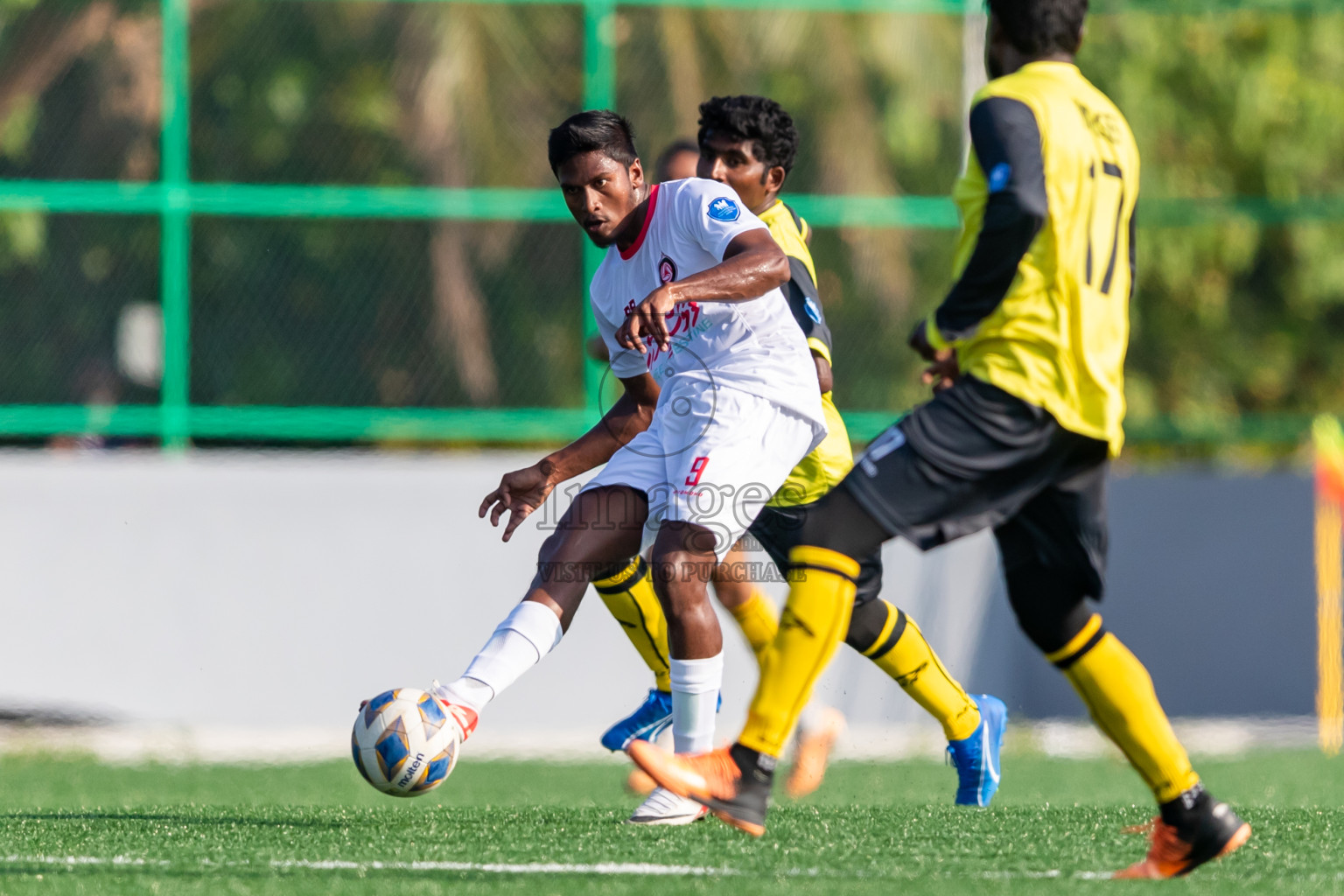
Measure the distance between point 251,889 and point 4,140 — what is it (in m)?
7.09

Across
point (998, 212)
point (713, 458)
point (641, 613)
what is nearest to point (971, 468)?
point (998, 212)

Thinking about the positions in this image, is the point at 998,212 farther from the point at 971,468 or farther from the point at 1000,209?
→ the point at 971,468

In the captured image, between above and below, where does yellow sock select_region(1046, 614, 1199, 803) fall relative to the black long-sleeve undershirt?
below

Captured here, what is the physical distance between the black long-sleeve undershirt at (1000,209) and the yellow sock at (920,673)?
1881mm

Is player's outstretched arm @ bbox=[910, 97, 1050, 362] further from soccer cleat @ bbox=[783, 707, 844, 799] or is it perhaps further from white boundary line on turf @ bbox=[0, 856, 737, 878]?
soccer cleat @ bbox=[783, 707, 844, 799]

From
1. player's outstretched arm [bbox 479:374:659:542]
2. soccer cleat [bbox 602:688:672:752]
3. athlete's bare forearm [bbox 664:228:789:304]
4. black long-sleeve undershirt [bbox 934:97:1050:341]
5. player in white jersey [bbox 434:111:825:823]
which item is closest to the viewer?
black long-sleeve undershirt [bbox 934:97:1050:341]

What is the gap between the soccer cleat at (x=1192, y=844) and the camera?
381 cm

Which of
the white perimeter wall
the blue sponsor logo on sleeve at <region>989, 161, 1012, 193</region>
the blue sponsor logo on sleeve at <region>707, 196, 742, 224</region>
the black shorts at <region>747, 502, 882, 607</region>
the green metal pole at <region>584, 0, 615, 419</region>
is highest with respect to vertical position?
the green metal pole at <region>584, 0, 615, 419</region>

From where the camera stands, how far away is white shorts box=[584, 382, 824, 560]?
15.6 feet

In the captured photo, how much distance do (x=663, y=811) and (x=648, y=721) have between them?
94 centimetres

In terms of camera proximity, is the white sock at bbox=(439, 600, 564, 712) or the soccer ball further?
the white sock at bbox=(439, 600, 564, 712)

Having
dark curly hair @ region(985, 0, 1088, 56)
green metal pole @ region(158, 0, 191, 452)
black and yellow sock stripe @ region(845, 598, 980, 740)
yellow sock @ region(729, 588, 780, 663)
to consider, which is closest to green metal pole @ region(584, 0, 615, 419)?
green metal pole @ region(158, 0, 191, 452)

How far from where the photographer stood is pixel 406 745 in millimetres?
4531

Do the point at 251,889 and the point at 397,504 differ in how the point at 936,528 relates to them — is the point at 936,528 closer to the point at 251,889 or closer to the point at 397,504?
the point at 251,889
